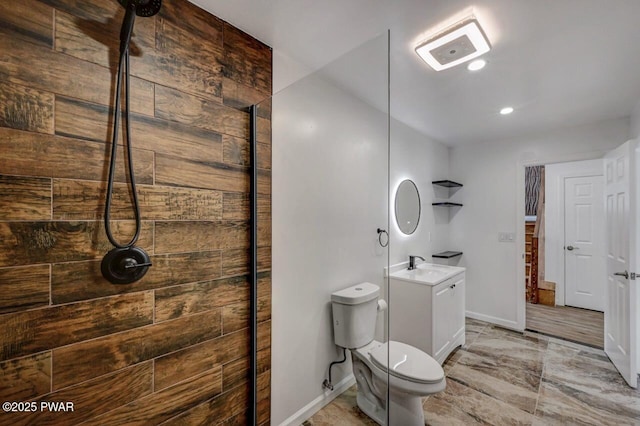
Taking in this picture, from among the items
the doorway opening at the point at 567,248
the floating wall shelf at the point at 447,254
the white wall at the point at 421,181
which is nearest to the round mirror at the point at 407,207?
the white wall at the point at 421,181

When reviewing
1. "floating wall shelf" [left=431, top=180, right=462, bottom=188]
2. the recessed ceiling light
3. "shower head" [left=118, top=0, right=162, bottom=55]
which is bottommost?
"floating wall shelf" [left=431, top=180, right=462, bottom=188]

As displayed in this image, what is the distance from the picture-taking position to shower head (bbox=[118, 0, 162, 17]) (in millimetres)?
992

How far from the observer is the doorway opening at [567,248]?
3.77 meters

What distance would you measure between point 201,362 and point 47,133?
1.07 metres

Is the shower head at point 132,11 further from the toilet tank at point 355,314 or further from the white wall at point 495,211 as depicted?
the white wall at point 495,211

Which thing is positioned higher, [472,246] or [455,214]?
[455,214]

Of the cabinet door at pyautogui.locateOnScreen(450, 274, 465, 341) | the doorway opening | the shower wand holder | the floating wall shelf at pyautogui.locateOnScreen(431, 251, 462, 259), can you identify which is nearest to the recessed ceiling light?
the cabinet door at pyautogui.locateOnScreen(450, 274, 465, 341)

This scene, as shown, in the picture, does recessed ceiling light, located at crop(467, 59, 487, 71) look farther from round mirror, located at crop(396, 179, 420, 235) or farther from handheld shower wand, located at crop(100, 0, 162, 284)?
handheld shower wand, located at crop(100, 0, 162, 284)

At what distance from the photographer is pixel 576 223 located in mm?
3988

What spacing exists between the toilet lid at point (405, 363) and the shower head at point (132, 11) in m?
1.71

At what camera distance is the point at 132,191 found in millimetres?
1089

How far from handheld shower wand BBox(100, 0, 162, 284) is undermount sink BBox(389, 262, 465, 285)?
1.21 metres

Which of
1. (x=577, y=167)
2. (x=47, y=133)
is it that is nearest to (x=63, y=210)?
(x=47, y=133)

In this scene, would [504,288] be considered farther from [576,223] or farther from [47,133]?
[47,133]
